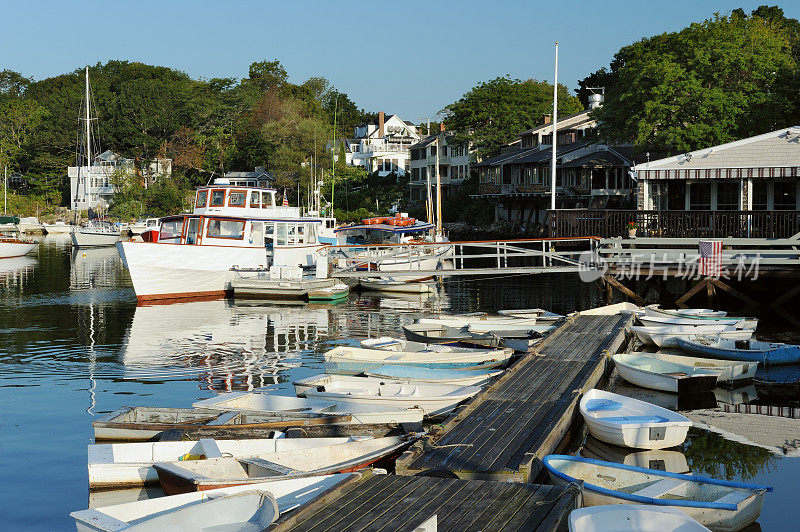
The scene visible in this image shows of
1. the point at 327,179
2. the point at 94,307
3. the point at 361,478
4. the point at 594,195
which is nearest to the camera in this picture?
the point at 361,478

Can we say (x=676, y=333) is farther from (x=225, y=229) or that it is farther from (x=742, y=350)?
(x=225, y=229)

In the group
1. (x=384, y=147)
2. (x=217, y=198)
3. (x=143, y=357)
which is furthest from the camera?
(x=384, y=147)

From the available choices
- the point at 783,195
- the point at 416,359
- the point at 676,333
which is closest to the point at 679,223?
the point at 783,195

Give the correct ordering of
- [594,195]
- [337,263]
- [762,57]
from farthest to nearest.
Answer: [594,195] → [762,57] → [337,263]

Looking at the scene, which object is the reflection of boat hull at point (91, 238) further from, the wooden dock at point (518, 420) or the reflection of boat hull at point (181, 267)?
the wooden dock at point (518, 420)

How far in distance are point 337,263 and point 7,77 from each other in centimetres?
12526

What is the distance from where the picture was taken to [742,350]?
18125mm

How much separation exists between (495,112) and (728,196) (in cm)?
4546

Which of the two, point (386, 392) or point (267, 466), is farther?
point (386, 392)

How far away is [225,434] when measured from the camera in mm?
11602

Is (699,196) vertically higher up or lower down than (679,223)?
higher up

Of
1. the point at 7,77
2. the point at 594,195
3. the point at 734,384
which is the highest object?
the point at 7,77

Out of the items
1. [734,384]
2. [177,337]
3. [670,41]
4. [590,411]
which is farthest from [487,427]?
[670,41]

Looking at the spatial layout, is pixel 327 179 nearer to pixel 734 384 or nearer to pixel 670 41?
pixel 670 41
